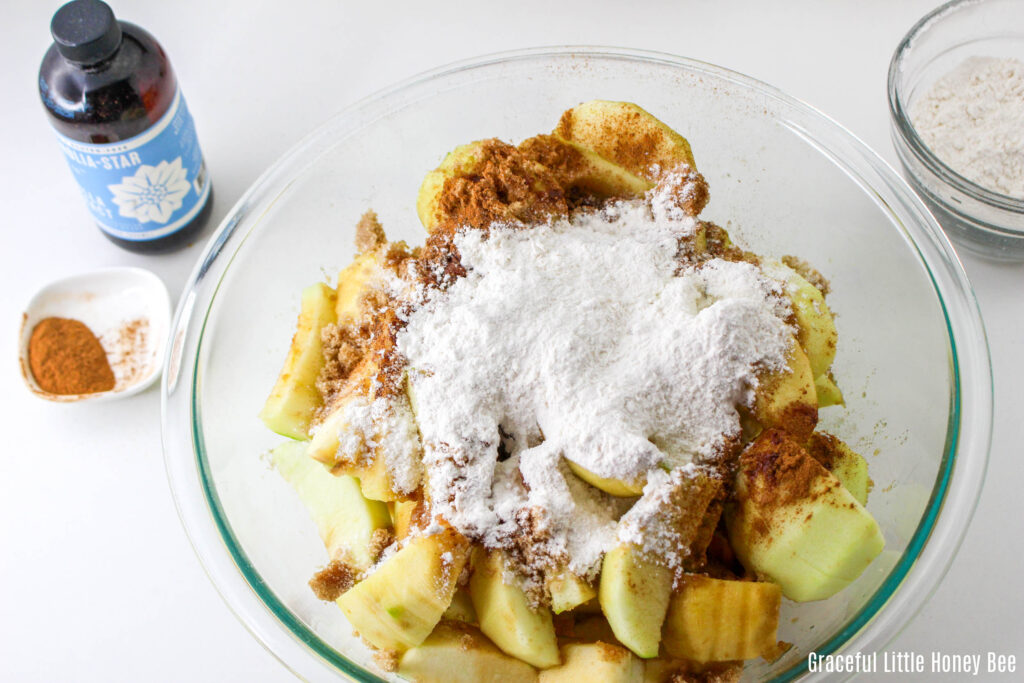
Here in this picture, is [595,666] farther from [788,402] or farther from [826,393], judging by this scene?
[826,393]

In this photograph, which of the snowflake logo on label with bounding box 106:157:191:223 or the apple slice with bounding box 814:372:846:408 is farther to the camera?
the snowflake logo on label with bounding box 106:157:191:223

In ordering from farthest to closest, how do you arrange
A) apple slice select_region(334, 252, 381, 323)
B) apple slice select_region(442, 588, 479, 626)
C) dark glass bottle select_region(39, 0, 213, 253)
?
dark glass bottle select_region(39, 0, 213, 253)
apple slice select_region(334, 252, 381, 323)
apple slice select_region(442, 588, 479, 626)

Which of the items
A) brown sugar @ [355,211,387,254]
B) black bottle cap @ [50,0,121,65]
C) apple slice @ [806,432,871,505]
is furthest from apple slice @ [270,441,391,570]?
black bottle cap @ [50,0,121,65]

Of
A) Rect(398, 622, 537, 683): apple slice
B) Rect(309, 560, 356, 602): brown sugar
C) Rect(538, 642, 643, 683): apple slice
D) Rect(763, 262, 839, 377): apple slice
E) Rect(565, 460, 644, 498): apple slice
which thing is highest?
Rect(763, 262, 839, 377): apple slice

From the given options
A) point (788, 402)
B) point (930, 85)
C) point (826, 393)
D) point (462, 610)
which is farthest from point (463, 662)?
point (930, 85)

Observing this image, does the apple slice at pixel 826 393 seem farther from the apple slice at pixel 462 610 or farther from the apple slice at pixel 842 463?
the apple slice at pixel 462 610

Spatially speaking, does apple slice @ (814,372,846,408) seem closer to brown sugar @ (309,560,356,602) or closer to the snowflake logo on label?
A: brown sugar @ (309,560,356,602)
